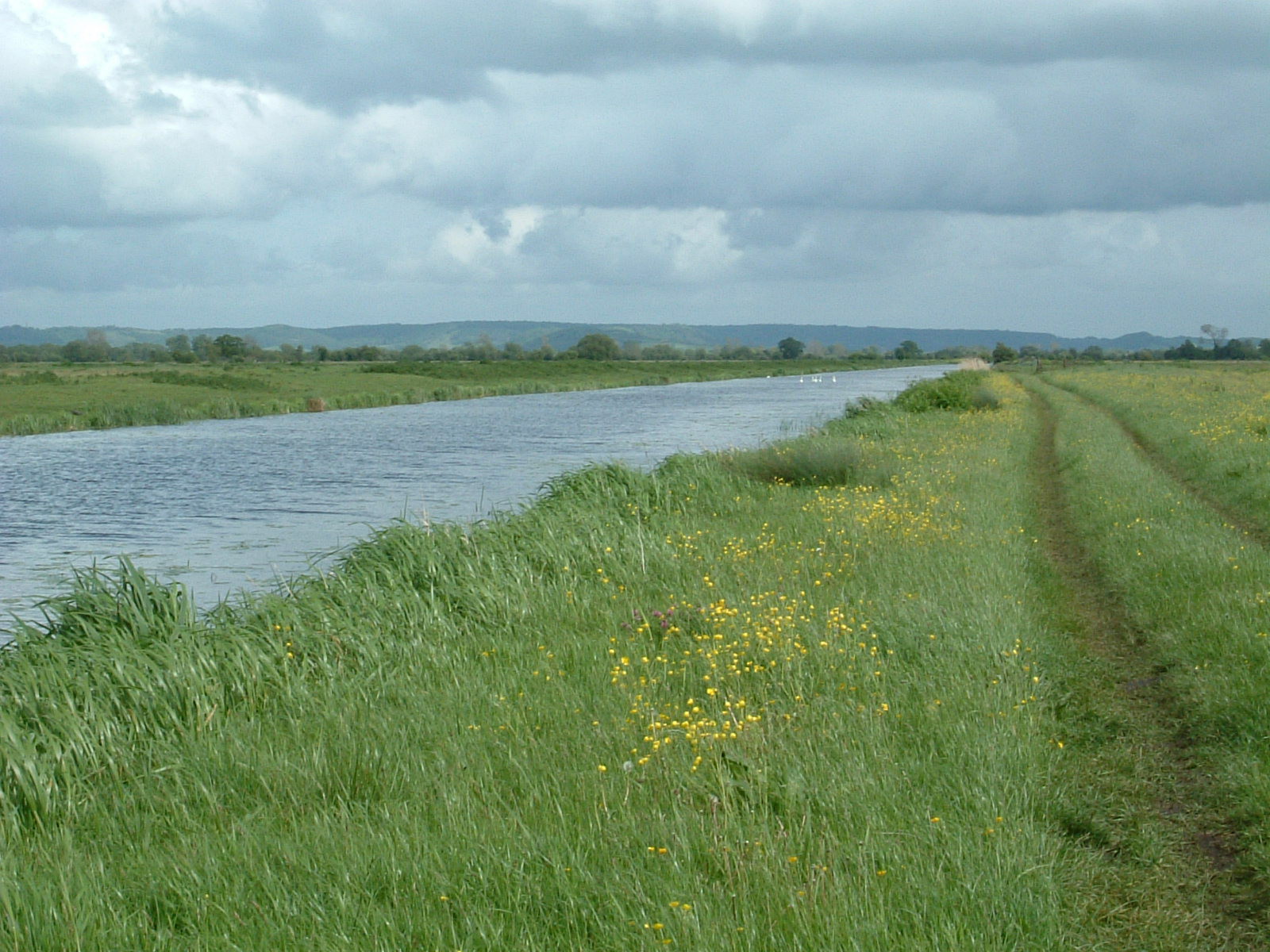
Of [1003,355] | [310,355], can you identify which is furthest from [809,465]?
[310,355]

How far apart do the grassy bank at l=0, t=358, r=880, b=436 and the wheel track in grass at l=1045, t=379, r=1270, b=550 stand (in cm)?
4058

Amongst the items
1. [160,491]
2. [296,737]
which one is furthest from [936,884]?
[160,491]

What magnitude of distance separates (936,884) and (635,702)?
2403 millimetres

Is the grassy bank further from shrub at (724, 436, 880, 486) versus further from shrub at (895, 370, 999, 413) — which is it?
shrub at (724, 436, 880, 486)

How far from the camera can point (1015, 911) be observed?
4.02 m

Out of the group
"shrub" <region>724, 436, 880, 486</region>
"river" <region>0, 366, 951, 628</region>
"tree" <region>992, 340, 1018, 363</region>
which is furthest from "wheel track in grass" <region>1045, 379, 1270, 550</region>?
"tree" <region>992, 340, 1018, 363</region>

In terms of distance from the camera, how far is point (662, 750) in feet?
17.8

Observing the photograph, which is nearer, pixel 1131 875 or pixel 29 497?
pixel 1131 875

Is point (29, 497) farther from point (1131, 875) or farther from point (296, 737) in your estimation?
point (1131, 875)

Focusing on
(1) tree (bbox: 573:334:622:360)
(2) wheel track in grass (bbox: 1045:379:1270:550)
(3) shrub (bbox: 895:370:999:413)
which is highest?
(1) tree (bbox: 573:334:622:360)

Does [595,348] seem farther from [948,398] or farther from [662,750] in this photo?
[662,750]

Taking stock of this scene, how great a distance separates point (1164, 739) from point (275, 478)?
24.2m

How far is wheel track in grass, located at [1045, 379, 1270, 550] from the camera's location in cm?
1143

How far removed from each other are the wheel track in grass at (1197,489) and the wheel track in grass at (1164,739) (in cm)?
179
